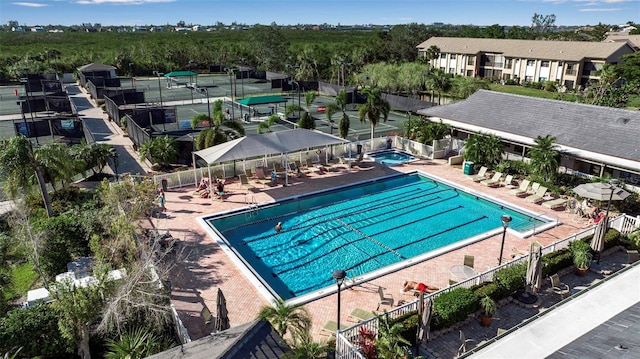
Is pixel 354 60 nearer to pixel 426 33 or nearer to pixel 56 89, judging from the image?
pixel 426 33

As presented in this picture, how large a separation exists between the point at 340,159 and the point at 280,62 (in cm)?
5199

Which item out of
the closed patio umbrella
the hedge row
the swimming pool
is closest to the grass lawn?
the hedge row

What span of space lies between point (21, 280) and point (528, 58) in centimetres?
7089

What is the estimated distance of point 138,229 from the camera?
54.9 ft

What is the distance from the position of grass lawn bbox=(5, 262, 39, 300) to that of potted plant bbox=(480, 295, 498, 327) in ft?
50.1

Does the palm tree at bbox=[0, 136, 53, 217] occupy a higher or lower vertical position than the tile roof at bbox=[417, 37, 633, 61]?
lower

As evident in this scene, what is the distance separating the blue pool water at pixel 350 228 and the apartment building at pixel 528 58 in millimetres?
49860

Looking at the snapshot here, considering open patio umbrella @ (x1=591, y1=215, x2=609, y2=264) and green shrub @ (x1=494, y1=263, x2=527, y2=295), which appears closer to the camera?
green shrub @ (x1=494, y1=263, x2=527, y2=295)

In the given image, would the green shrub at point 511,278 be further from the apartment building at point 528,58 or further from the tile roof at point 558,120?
the apartment building at point 528,58

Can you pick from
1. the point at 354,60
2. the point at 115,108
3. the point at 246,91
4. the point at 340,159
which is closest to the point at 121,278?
the point at 340,159

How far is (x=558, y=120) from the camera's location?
26453 mm

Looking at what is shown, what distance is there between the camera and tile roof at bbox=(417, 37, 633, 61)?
6266 centimetres

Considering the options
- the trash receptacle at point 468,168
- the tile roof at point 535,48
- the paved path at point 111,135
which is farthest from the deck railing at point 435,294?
the tile roof at point 535,48

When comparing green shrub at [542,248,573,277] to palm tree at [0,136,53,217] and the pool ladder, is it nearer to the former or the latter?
the pool ladder
